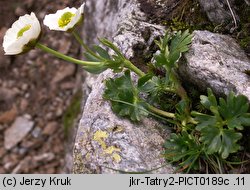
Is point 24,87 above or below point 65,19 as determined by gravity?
below

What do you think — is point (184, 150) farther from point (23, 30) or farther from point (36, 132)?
point (36, 132)

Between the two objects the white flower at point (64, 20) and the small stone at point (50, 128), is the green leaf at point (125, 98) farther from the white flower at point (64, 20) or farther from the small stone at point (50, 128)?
the small stone at point (50, 128)

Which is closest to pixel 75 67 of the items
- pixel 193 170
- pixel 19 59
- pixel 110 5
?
pixel 19 59

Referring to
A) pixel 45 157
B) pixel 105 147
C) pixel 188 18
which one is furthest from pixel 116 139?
pixel 45 157

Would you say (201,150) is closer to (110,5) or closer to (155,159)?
(155,159)

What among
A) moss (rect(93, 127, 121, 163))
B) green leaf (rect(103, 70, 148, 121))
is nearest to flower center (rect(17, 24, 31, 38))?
green leaf (rect(103, 70, 148, 121))

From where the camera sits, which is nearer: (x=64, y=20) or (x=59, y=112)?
(x=64, y=20)
